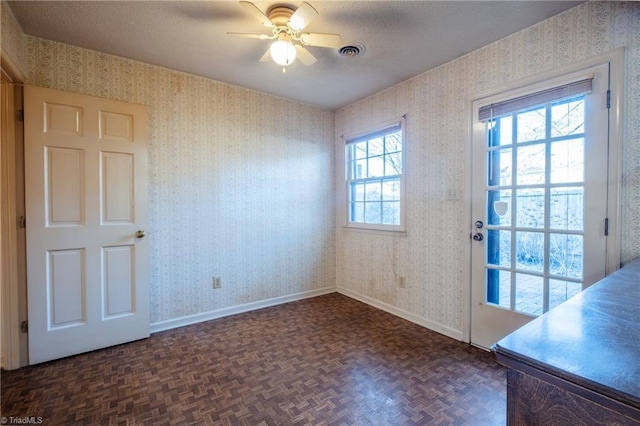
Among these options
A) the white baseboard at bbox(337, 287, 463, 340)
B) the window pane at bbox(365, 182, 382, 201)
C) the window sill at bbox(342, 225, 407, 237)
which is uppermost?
the window pane at bbox(365, 182, 382, 201)

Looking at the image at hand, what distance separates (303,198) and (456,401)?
104 inches

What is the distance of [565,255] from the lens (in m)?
2.04

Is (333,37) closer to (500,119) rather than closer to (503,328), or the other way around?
(500,119)

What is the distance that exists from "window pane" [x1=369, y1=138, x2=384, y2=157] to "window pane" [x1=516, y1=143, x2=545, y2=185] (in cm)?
151

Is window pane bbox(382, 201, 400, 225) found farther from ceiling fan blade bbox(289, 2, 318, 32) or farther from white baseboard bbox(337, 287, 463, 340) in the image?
ceiling fan blade bbox(289, 2, 318, 32)

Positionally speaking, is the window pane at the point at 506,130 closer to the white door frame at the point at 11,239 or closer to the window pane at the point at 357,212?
the window pane at the point at 357,212

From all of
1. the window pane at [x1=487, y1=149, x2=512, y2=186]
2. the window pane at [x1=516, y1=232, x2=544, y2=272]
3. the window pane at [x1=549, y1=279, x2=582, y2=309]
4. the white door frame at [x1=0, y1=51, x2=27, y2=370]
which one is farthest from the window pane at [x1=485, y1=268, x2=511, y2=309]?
the white door frame at [x1=0, y1=51, x2=27, y2=370]

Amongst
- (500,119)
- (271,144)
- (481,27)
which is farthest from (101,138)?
(500,119)

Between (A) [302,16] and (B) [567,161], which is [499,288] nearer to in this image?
(B) [567,161]

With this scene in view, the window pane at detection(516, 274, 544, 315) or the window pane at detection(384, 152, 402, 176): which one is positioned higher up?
the window pane at detection(384, 152, 402, 176)

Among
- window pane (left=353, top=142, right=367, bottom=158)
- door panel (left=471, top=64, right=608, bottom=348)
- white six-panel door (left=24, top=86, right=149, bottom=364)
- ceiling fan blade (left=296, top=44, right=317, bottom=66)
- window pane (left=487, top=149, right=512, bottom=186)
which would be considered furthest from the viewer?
window pane (left=353, top=142, right=367, bottom=158)

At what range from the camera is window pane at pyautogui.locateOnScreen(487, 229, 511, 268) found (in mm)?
2344

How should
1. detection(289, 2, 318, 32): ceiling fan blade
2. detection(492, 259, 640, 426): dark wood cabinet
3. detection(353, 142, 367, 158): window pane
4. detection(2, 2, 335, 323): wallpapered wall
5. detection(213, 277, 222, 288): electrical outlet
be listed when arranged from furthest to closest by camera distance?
detection(353, 142, 367, 158): window pane → detection(213, 277, 222, 288): electrical outlet → detection(2, 2, 335, 323): wallpapered wall → detection(289, 2, 318, 32): ceiling fan blade → detection(492, 259, 640, 426): dark wood cabinet

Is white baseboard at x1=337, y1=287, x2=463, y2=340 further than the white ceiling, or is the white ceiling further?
white baseboard at x1=337, y1=287, x2=463, y2=340
